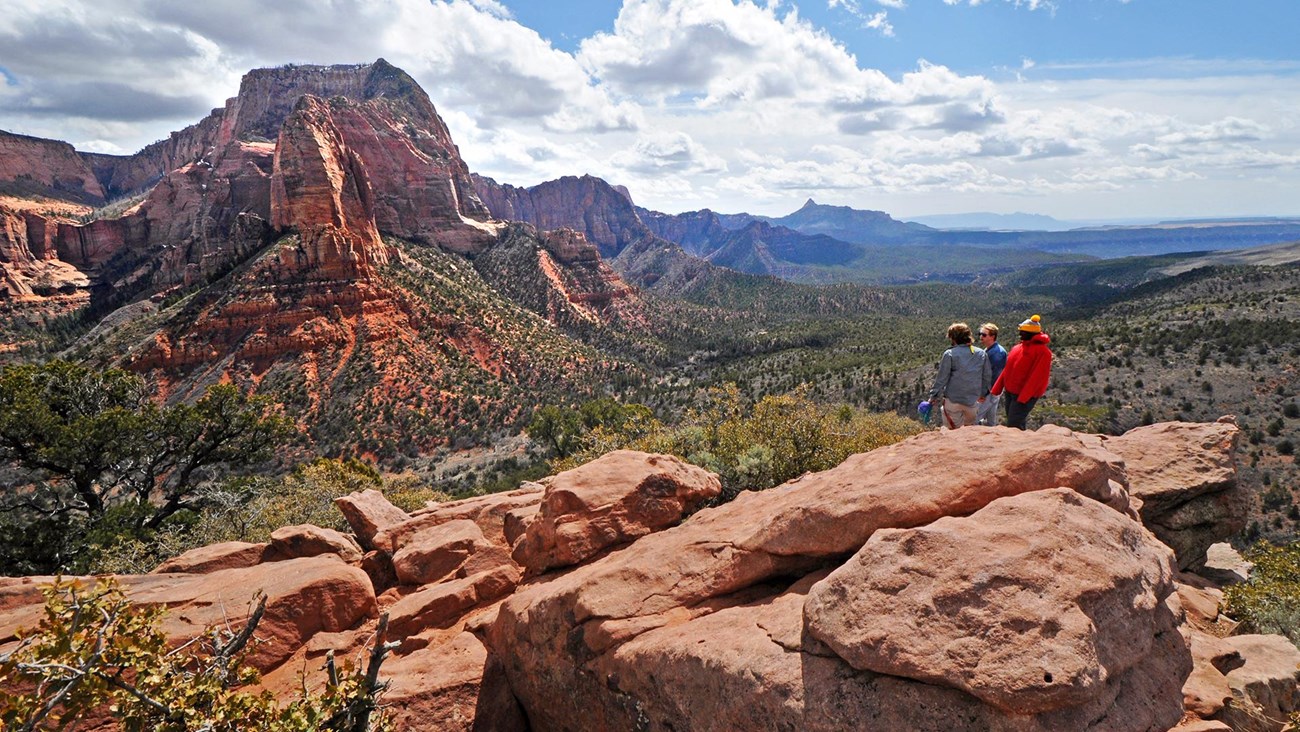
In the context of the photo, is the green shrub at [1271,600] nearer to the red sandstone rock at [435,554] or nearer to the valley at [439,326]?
the valley at [439,326]

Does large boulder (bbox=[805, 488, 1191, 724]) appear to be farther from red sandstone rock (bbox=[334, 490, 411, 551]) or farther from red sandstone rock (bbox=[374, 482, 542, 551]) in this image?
red sandstone rock (bbox=[334, 490, 411, 551])

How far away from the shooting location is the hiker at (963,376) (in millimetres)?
11945

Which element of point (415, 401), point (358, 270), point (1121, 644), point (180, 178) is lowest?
point (415, 401)

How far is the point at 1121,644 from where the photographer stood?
17.4 ft

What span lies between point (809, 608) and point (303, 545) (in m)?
12.3

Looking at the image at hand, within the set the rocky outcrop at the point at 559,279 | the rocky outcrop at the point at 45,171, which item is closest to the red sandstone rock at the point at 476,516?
the rocky outcrop at the point at 559,279

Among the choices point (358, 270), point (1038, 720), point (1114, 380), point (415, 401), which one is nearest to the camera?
point (1038, 720)

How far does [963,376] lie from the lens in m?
12.0

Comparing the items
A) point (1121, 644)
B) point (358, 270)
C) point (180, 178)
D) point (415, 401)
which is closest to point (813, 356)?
point (415, 401)

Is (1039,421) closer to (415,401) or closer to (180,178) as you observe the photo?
(415,401)

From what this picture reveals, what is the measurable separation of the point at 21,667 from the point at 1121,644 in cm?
961

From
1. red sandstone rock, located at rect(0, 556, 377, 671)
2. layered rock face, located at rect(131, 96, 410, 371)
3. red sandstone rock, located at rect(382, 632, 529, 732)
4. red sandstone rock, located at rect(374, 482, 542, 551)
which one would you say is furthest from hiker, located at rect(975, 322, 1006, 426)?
layered rock face, located at rect(131, 96, 410, 371)

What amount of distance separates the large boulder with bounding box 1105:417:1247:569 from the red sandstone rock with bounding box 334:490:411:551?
1730 centimetres

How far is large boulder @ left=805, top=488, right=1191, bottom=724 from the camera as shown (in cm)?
481
